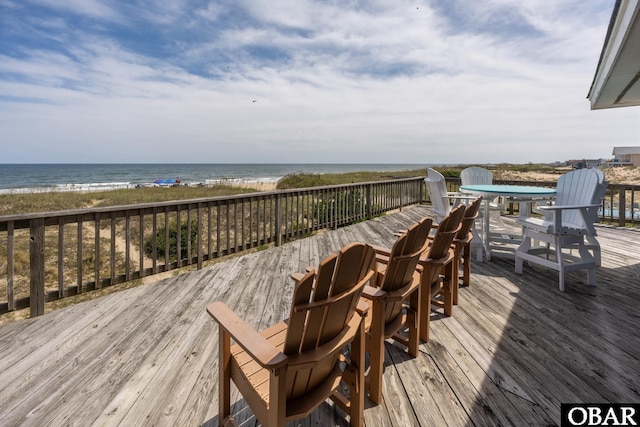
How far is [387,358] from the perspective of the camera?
5.68 feet

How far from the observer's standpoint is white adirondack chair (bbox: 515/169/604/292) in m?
2.80

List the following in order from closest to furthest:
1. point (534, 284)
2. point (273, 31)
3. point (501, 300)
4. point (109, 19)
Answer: point (501, 300)
point (534, 284)
point (109, 19)
point (273, 31)

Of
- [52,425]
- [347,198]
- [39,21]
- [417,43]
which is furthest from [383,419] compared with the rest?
[39,21]

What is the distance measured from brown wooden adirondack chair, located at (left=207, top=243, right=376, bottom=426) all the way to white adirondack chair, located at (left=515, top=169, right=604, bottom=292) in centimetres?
240

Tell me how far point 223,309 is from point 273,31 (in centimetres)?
745

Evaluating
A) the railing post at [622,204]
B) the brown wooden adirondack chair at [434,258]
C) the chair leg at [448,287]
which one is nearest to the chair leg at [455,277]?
the chair leg at [448,287]

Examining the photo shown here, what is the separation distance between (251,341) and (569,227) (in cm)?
344

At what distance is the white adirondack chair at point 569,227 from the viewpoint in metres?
2.80

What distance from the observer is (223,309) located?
117cm

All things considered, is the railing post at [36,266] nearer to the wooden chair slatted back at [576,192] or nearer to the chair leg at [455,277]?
the chair leg at [455,277]

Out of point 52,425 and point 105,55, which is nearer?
point 52,425

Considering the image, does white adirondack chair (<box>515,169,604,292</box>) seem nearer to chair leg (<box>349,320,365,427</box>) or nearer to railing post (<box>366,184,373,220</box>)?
chair leg (<box>349,320,365,427</box>)

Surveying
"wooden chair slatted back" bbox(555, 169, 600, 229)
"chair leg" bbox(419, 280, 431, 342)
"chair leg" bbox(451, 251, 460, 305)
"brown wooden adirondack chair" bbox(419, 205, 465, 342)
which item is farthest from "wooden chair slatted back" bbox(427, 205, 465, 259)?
"wooden chair slatted back" bbox(555, 169, 600, 229)

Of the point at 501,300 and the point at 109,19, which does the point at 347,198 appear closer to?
the point at 501,300
